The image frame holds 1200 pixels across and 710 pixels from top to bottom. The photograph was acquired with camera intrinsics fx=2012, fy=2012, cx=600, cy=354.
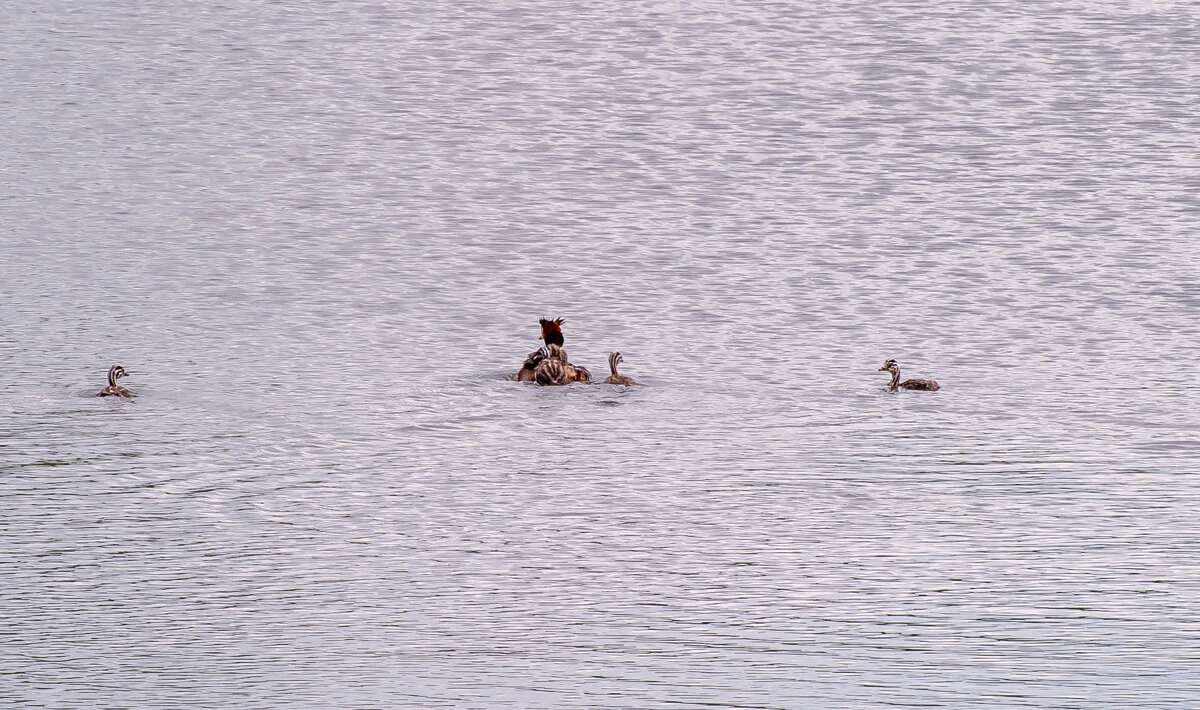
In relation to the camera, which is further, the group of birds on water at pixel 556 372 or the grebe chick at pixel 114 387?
the group of birds on water at pixel 556 372

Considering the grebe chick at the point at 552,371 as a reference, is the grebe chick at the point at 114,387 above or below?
above

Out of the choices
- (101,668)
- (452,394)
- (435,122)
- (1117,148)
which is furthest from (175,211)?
(101,668)

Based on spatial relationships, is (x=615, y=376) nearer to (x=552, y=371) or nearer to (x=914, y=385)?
(x=552, y=371)

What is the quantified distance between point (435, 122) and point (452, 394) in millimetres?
9854

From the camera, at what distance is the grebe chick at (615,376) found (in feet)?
48.7

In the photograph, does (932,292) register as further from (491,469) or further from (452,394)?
(491,469)

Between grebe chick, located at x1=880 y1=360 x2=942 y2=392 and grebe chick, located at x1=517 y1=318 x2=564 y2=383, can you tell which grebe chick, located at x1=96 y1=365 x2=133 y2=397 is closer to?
grebe chick, located at x1=517 y1=318 x2=564 y2=383

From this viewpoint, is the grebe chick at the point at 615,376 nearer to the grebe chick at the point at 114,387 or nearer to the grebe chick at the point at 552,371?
the grebe chick at the point at 552,371

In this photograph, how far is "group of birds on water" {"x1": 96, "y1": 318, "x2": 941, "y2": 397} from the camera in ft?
47.0

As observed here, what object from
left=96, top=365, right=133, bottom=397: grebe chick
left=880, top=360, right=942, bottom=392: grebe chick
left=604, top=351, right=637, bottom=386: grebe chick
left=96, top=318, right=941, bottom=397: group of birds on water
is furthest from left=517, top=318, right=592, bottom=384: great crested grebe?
left=96, top=365, right=133, bottom=397: grebe chick

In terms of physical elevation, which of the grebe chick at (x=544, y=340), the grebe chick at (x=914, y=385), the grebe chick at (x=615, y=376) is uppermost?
the grebe chick at (x=544, y=340)

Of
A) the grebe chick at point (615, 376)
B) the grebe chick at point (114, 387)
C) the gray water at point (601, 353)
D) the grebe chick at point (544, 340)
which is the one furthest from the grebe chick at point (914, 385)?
the grebe chick at point (114, 387)

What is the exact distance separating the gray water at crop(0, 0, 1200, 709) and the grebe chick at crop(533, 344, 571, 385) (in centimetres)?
19

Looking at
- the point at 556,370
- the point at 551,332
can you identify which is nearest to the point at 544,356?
the point at 556,370
